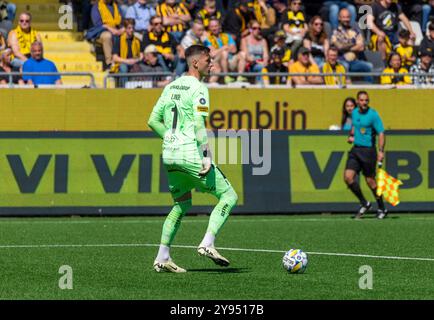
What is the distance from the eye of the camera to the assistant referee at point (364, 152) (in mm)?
22578

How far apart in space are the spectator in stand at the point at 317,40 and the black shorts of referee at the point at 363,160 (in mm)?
4245

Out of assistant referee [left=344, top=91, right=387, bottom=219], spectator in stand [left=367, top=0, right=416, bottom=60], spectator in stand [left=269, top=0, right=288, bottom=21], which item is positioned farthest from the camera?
spectator in stand [left=269, top=0, right=288, bottom=21]

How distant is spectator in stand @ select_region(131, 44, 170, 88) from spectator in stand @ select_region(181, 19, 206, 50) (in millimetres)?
979

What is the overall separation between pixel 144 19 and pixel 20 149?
5.32m

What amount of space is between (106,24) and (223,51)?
2.65 metres

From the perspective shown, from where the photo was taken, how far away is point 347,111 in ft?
A: 80.8

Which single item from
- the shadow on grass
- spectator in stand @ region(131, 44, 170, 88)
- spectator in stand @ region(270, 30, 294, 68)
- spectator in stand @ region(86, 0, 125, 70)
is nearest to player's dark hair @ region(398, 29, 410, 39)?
spectator in stand @ region(270, 30, 294, 68)

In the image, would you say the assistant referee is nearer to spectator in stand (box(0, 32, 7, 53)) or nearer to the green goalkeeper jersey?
spectator in stand (box(0, 32, 7, 53))

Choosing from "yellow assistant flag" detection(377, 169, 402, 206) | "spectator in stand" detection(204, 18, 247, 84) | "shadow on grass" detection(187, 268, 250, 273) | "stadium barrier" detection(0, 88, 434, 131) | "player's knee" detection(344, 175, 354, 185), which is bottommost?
"yellow assistant flag" detection(377, 169, 402, 206)

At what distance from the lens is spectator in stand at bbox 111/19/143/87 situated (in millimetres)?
25234

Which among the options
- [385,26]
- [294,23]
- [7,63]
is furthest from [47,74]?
[385,26]

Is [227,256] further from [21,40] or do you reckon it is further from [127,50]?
[21,40]

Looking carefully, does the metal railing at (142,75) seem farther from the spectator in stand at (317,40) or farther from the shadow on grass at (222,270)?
the shadow on grass at (222,270)
